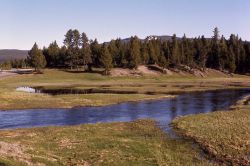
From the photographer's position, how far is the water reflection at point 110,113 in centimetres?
5669

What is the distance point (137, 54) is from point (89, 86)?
4341 centimetres

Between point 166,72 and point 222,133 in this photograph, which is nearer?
point 222,133

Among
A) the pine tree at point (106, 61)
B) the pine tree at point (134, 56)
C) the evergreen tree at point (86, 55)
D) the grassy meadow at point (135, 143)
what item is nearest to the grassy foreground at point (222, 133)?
the grassy meadow at point (135, 143)

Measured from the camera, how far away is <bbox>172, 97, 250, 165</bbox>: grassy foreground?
35594 mm

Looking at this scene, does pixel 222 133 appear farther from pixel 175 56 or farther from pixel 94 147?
pixel 175 56

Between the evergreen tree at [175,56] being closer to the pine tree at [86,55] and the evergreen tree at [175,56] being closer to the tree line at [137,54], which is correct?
the tree line at [137,54]

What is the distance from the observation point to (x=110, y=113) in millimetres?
65375

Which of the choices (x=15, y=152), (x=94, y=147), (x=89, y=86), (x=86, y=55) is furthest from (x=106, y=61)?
(x=15, y=152)

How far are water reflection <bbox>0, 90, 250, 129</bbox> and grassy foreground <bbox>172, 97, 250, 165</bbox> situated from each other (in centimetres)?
524

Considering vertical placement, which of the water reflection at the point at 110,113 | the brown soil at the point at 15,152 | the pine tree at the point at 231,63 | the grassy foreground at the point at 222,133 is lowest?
the water reflection at the point at 110,113

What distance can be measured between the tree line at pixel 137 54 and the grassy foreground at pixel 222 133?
94.3 metres

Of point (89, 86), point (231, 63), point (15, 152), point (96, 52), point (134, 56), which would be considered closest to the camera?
point (15, 152)

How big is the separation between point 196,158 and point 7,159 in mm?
14871

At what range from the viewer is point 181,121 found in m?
53.8
